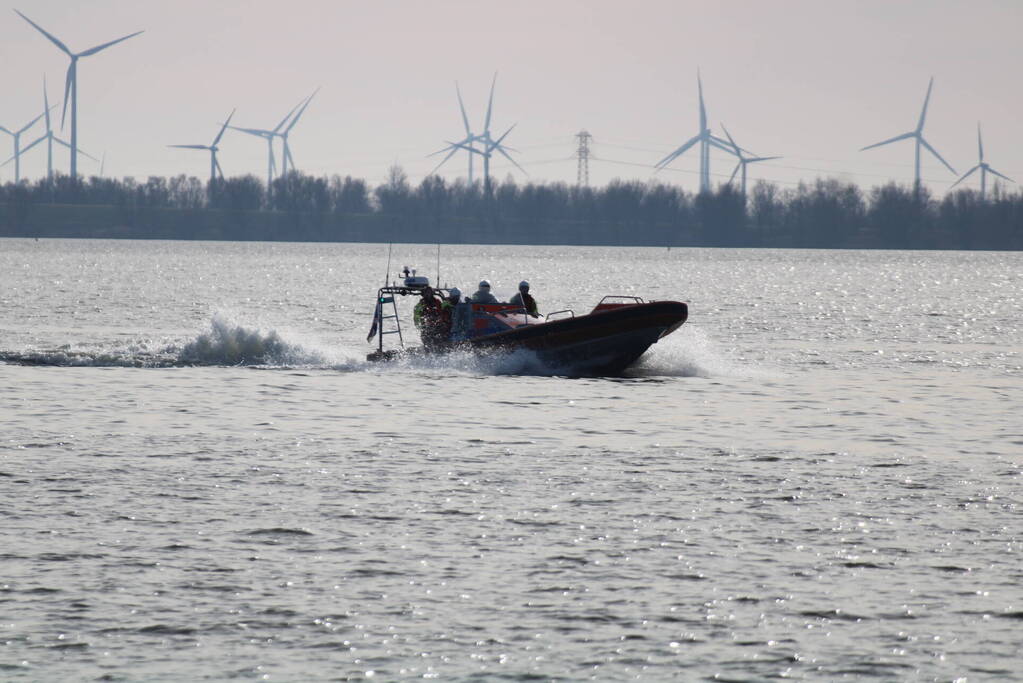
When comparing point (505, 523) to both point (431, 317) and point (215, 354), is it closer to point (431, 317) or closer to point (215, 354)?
point (431, 317)

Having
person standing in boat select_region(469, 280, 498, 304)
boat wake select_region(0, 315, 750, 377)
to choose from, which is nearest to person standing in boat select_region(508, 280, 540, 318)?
person standing in boat select_region(469, 280, 498, 304)

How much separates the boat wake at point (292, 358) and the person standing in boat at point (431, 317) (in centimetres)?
51

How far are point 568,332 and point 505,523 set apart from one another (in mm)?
16238

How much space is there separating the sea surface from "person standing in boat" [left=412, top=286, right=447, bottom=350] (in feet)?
2.41

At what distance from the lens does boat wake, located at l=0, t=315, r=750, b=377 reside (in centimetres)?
3300

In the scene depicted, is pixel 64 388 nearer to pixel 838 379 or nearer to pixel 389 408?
pixel 389 408

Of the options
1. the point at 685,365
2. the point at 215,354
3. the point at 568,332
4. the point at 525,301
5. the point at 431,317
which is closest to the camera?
the point at 568,332

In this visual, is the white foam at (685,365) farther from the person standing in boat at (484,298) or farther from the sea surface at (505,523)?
the person standing in boat at (484,298)

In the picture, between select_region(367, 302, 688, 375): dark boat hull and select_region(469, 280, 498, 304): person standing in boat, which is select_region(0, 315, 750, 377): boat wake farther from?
select_region(469, 280, 498, 304): person standing in boat

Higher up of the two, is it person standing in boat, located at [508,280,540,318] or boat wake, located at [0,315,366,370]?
person standing in boat, located at [508,280,540,318]

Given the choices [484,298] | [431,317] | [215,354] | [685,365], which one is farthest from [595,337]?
[215,354]

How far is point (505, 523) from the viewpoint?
51.5 ft

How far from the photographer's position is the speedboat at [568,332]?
3161 centimetres

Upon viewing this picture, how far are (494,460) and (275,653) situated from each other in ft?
30.6
